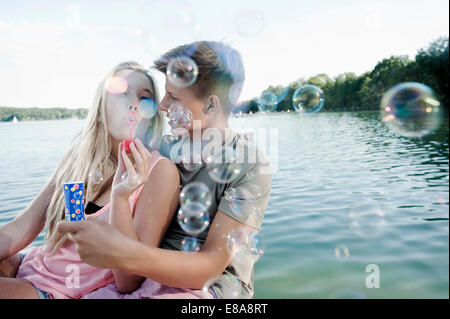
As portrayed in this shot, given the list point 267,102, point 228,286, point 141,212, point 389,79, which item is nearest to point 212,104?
point 141,212

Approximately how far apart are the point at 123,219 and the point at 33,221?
0.88 m

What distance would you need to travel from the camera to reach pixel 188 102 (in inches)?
81.7

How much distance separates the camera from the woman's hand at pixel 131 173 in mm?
1610

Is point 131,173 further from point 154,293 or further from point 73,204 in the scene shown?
point 154,293

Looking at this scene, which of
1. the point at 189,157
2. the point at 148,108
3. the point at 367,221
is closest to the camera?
the point at 189,157

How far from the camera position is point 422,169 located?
11.5m

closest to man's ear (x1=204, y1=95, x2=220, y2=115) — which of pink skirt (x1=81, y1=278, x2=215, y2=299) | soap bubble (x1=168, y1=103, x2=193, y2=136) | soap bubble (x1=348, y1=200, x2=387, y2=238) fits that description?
soap bubble (x1=168, y1=103, x2=193, y2=136)

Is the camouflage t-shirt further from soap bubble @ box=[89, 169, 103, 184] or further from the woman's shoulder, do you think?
soap bubble @ box=[89, 169, 103, 184]

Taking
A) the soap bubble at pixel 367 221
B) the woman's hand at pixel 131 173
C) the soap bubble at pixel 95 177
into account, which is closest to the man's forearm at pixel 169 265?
the woman's hand at pixel 131 173

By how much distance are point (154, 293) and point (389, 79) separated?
60.7 m

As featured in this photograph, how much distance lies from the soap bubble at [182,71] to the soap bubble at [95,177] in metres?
0.70

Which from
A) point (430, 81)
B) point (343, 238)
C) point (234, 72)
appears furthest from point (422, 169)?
point (430, 81)

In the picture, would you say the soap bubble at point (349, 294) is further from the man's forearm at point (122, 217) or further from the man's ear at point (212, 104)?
the man's forearm at point (122, 217)
